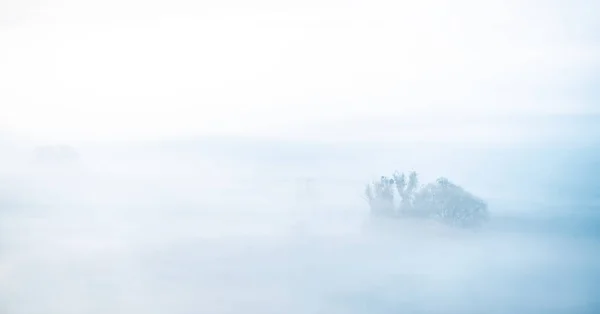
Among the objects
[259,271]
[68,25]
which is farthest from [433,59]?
[68,25]

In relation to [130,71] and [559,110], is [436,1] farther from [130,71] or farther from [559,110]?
[130,71]

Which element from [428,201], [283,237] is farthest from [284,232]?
[428,201]

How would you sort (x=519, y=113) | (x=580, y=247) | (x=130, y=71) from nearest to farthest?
(x=580, y=247), (x=519, y=113), (x=130, y=71)

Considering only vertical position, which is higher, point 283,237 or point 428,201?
point 428,201

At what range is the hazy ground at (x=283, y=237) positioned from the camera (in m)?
3.49

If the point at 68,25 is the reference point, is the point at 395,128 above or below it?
below

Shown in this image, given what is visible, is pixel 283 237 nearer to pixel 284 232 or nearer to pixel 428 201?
pixel 284 232

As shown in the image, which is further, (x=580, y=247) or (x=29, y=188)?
(x=29, y=188)

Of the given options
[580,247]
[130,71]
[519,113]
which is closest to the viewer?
[580,247]

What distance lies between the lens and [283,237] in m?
3.71

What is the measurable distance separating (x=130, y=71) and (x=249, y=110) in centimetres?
79

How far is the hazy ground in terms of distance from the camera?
3.49 metres

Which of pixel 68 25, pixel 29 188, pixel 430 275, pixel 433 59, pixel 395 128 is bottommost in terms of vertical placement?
pixel 430 275

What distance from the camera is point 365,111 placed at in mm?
3869
